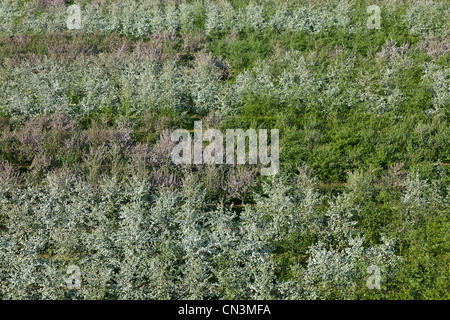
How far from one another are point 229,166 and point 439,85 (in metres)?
6.14

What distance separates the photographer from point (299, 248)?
6457 millimetres

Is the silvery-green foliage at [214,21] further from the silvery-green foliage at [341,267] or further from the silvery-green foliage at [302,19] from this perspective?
the silvery-green foliage at [341,267]

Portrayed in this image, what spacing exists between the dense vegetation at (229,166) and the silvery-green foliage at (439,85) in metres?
0.03

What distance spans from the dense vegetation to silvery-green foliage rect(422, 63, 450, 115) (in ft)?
0.11

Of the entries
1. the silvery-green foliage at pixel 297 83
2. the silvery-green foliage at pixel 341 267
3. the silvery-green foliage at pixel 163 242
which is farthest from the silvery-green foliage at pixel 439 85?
the silvery-green foliage at pixel 341 267

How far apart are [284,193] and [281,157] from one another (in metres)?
1.22

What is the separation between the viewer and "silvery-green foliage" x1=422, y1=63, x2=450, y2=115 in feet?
32.6

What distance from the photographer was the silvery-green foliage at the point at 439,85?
32.6 ft

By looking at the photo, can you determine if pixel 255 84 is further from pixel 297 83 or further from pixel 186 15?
pixel 186 15

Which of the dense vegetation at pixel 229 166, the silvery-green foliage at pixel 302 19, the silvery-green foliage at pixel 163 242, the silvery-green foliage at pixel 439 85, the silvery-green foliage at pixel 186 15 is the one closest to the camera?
the silvery-green foliage at pixel 163 242

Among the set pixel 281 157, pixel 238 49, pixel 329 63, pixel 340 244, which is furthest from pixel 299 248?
pixel 238 49

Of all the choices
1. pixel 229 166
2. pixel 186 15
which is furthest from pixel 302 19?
pixel 229 166

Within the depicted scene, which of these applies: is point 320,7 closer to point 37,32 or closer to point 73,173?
point 37,32

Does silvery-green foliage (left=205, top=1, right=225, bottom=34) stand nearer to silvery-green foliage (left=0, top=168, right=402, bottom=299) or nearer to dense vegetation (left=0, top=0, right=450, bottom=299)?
dense vegetation (left=0, top=0, right=450, bottom=299)
